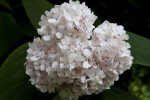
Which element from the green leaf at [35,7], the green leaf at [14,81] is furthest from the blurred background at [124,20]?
the green leaf at [14,81]

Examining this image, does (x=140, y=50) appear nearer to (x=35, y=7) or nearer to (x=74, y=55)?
(x=74, y=55)

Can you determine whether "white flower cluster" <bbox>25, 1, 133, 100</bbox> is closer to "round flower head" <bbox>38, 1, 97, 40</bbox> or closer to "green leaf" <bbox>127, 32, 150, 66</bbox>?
"round flower head" <bbox>38, 1, 97, 40</bbox>

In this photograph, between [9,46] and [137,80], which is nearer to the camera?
[9,46]

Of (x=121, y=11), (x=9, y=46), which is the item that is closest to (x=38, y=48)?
(x=9, y=46)

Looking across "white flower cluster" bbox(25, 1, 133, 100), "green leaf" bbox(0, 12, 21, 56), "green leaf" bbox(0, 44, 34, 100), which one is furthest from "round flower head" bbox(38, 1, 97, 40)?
"green leaf" bbox(0, 12, 21, 56)

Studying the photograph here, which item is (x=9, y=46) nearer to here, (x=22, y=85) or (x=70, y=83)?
(x=22, y=85)
